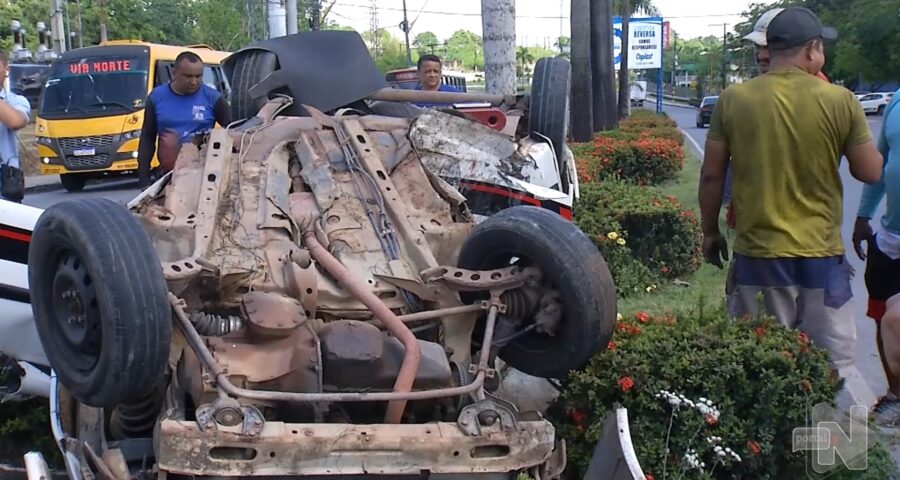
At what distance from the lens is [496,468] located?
3.36 m

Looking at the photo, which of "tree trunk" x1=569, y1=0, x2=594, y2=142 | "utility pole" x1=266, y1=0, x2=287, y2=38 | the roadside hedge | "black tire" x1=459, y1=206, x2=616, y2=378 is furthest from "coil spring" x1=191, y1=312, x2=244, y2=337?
"utility pole" x1=266, y1=0, x2=287, y2=38

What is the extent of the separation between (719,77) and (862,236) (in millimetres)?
81278

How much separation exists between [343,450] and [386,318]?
0.66 metres

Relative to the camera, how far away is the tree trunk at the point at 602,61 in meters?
18.0

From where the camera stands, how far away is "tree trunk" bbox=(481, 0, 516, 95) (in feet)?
32.3

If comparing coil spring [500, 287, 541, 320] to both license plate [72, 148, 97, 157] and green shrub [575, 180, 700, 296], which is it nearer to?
green shrub [575, 180, 700, 296]

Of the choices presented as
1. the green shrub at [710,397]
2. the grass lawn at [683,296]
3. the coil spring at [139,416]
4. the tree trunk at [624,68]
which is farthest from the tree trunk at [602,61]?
the coil spring at [139,416]

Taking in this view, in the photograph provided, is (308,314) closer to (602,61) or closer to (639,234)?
(639,234)

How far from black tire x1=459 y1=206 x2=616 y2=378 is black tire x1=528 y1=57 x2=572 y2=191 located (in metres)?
2.14

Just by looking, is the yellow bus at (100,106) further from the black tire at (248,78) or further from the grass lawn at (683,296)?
the black tire at (248,78)

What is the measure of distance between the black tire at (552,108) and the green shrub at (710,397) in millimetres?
2142

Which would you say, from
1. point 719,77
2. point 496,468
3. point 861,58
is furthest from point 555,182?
point 719,77

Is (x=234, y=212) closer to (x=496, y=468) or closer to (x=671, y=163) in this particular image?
(x=496, y=468)

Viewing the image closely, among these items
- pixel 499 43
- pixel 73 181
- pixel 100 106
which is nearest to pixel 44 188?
pixel 73 181
